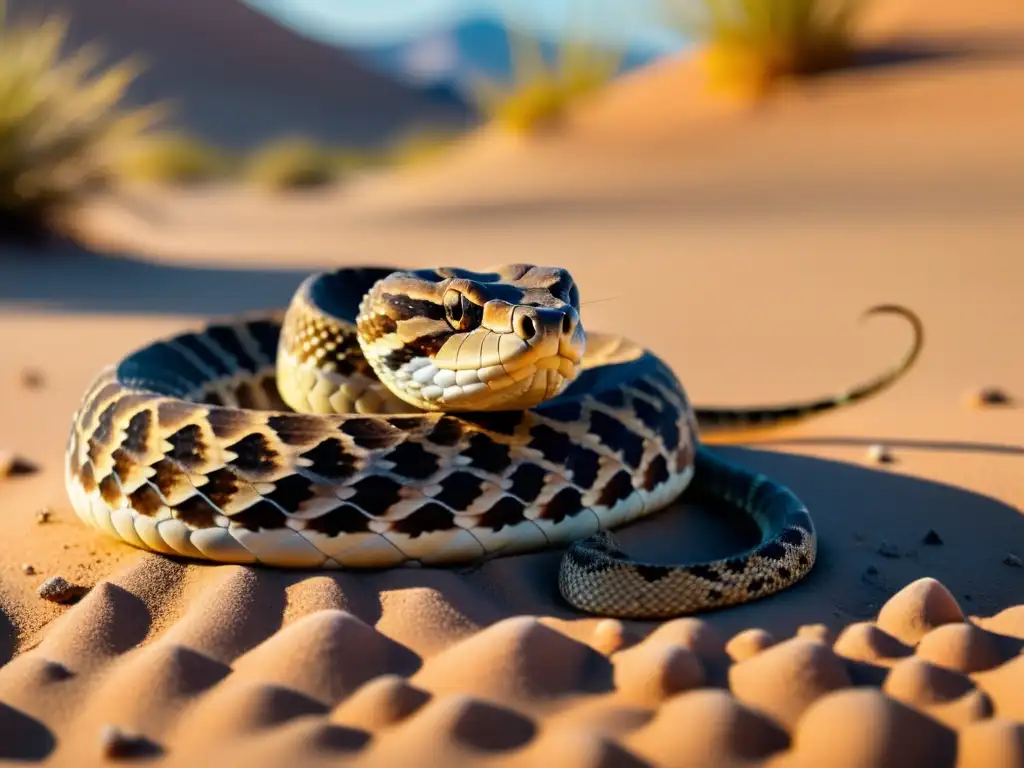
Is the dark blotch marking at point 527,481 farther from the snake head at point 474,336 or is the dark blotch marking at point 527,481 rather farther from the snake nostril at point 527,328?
the snake nostril at point 527,328

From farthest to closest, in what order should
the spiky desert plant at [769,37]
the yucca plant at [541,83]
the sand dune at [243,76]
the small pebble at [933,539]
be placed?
the sand dune at [243,76], the yucca plant at [541,83], the spiky desert plant at [769,37], the small pebble at [933,539]

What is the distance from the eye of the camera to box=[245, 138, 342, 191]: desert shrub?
87.5ft

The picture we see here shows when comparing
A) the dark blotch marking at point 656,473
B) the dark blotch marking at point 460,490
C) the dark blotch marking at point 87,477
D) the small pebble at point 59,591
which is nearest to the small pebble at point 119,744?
the small pebble at point 59,591

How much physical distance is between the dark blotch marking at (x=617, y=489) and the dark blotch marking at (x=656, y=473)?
114mm

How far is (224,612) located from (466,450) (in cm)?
96

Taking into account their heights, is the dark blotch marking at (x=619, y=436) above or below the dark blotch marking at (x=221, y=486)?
above

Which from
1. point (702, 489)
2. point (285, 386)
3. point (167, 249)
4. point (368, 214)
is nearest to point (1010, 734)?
point (702, 489)

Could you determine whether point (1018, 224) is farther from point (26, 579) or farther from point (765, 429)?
point (26, 579)

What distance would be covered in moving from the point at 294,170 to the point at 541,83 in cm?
837

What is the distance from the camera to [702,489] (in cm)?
486

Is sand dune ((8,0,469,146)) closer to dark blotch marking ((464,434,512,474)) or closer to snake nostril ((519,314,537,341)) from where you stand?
dark blotch marking ((464,434,512,474))

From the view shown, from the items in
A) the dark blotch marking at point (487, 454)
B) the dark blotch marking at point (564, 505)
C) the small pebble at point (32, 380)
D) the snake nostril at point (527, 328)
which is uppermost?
the snake nostril at point (527, 328)

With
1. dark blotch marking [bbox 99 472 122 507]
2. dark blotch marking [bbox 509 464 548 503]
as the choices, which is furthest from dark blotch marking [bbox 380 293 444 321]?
dark blotch marking [bbox 99 472 122 507]

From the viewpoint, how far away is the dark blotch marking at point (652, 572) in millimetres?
3617
